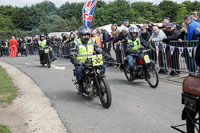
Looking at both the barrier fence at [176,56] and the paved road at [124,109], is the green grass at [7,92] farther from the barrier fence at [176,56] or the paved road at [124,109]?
the barrier fence at [176,56]

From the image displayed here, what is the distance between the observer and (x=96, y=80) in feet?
22.2

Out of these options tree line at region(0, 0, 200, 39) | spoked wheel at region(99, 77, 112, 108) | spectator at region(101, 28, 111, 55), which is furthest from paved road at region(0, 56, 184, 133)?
tree line at region(0, 0, 200, 39)

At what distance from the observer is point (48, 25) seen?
9600 cm

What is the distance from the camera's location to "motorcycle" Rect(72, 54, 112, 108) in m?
6.63

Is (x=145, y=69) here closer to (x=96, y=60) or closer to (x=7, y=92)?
(x=96, y=60)

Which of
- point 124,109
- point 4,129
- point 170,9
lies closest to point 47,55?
point 124,109

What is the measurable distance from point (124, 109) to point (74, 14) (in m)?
121

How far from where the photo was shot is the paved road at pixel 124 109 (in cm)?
527

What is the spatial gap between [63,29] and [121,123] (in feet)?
303

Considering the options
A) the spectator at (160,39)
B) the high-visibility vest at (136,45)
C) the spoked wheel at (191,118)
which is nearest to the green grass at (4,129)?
the spoked wheel at (191,118)

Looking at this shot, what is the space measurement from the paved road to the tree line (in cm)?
8381

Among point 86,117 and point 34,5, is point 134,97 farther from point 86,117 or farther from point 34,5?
point 34,5

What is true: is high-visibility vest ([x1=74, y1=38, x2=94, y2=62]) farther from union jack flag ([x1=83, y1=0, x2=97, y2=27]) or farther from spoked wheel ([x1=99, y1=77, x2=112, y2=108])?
union jack flag ([x1=83, y1=0, x2=97, y2=27])

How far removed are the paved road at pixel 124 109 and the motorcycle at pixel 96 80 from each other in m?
0.25
